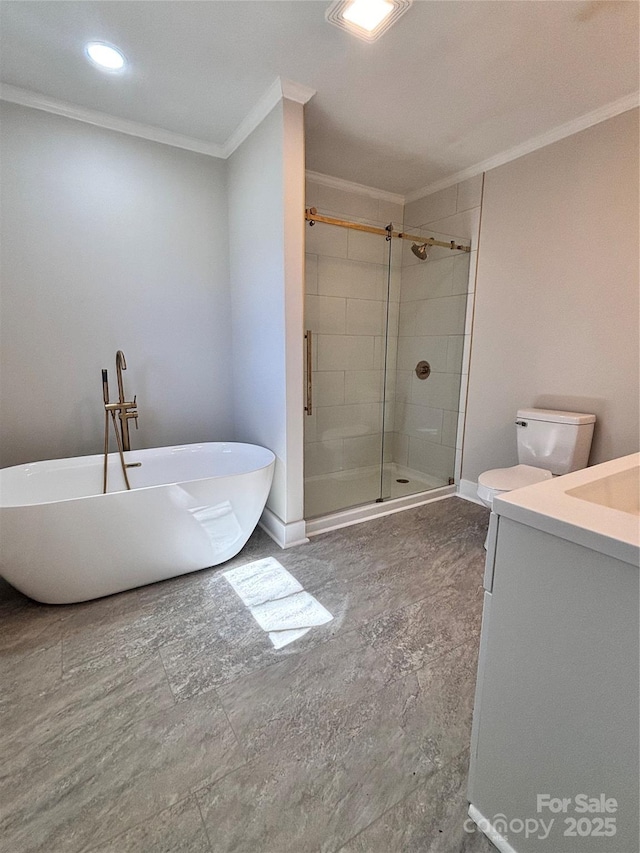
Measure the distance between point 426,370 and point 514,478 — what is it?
1.43 metres

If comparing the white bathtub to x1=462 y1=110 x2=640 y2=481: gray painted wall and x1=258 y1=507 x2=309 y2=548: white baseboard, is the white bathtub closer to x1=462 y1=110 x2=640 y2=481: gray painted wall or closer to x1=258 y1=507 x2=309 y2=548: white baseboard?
x1=258 y1=507 x2=309 y2=548: white baseboard

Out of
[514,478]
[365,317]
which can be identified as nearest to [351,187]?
[365,317]

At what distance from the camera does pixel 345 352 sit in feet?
11.2

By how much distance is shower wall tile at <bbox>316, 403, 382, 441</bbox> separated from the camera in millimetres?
3344

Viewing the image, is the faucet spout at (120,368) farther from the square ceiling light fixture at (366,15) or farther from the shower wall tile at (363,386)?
the square ceiling light fixture at (366,15)

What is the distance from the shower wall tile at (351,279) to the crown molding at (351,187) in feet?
1.99

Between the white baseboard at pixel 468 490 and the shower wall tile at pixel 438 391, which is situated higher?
the shower wall tile at pixel 438 391

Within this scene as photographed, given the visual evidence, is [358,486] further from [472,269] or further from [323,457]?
[472,269]

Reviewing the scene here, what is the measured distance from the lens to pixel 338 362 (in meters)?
3.38

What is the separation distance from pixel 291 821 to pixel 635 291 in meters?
2.79

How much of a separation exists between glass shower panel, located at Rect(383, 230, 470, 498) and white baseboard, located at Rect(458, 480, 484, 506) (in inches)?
4.6

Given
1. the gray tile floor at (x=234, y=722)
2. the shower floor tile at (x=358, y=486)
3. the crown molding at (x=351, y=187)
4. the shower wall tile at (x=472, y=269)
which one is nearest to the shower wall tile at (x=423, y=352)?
the shower wall tile at (x=472, y=269)

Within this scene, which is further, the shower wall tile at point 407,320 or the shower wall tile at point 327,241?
the shower wall tile at point 407,320

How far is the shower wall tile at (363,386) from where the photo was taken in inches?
136
